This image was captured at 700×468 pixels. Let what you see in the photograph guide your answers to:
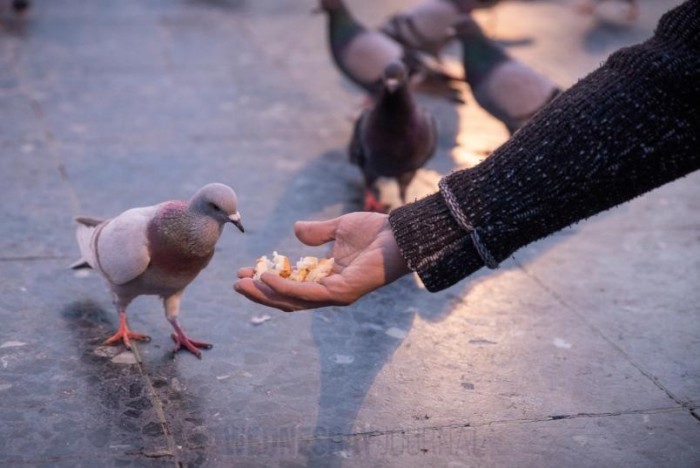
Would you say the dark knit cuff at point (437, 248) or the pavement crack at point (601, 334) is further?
the pavement crack at point (601, 334)

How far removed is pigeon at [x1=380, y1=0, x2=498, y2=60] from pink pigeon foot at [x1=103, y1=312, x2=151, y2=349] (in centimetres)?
449

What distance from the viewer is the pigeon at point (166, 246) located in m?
2.98

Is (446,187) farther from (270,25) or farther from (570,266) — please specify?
(270,25)

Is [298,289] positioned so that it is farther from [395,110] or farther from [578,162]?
[395,110]

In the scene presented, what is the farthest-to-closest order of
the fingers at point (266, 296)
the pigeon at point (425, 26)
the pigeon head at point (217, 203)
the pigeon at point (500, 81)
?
the pigeon at point (425, 26) < the pigeon at point (500, 81) < the pigeon head at point (217, 203) < the fingers at point (266, 296)

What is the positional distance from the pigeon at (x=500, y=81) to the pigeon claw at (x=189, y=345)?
2819 millimetres

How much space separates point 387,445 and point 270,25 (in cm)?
645

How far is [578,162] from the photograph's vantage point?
229cm

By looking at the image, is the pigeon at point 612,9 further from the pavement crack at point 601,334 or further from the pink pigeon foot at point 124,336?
the pink pigeon foot at point 124,336

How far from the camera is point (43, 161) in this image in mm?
4965

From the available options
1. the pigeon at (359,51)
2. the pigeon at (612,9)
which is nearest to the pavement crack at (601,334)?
the pigeon at (359,51)

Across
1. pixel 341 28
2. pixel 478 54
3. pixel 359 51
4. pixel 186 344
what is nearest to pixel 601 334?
pixel 186 344

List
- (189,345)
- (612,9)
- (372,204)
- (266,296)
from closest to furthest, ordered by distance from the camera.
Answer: (266,296), (189,345), (372,204), (612,9)

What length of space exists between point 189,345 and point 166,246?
0.42m
